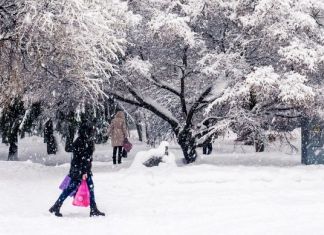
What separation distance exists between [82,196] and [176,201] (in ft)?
7.76

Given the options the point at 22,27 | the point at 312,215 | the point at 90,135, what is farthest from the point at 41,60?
the point at 312,215

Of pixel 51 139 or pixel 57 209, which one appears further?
pixel 51 139

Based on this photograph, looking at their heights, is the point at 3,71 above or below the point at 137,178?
above

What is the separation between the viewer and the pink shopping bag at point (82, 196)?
8.92 meters

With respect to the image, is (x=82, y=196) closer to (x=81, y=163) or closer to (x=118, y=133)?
(x=81, y=163)

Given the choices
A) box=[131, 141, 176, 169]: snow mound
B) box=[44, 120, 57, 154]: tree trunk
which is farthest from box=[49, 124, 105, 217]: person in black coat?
box=[44, 120, 57, 154]: tree trunk

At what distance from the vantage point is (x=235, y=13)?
1455 cm

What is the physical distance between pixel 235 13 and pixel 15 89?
6199 millimetres

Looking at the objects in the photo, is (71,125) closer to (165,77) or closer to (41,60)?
(165,77)

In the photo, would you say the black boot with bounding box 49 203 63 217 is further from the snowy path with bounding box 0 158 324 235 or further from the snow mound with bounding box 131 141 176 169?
the snow mound with bounding box 131 141 176 169

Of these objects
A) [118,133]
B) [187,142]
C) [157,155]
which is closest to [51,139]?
[118,133]

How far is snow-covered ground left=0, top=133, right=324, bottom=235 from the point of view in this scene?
8.12 metres

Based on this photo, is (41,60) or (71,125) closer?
(41,60)

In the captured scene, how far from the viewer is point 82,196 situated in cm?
895
